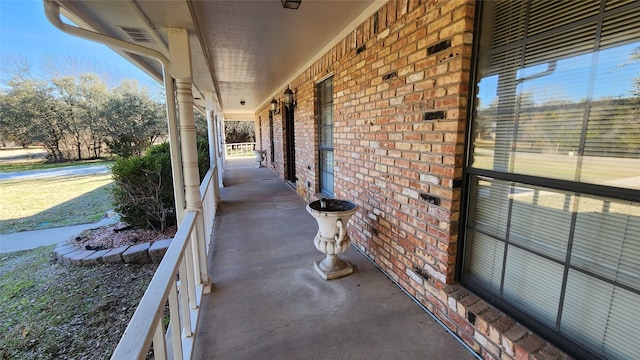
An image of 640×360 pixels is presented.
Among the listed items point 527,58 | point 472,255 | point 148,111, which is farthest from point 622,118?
point 148,111

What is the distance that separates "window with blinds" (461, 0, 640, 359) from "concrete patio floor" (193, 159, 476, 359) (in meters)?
0.61

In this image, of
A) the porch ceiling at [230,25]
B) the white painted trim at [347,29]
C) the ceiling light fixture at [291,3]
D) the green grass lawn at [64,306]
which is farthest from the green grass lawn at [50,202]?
the ceiling light fixture at [291,3]

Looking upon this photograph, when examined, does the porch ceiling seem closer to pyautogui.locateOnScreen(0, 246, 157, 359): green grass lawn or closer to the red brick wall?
the red brick wall

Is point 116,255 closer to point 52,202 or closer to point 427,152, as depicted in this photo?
point 427,152

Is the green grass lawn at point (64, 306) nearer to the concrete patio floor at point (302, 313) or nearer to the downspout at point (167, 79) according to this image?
the concrete patio floor at point (302, 313)

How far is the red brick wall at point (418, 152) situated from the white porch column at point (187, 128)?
5.49 feet

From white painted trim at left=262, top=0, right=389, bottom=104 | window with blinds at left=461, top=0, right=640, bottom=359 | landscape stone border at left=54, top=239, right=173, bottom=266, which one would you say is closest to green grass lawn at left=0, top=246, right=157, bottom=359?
landscape stone border at left=54, top=239, right=173, bottom=266

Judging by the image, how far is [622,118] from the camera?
1.15 metres

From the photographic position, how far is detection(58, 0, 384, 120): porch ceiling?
78.2 inches

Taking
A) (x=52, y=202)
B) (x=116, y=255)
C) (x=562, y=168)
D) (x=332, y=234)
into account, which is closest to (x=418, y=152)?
(x=562, y=168)

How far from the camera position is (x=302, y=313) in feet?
7.05

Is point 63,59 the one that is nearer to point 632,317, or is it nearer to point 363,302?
point 363,302

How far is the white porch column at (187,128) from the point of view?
2.29 meters

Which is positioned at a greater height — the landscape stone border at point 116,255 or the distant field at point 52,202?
the landscape stone border at point 116,255
